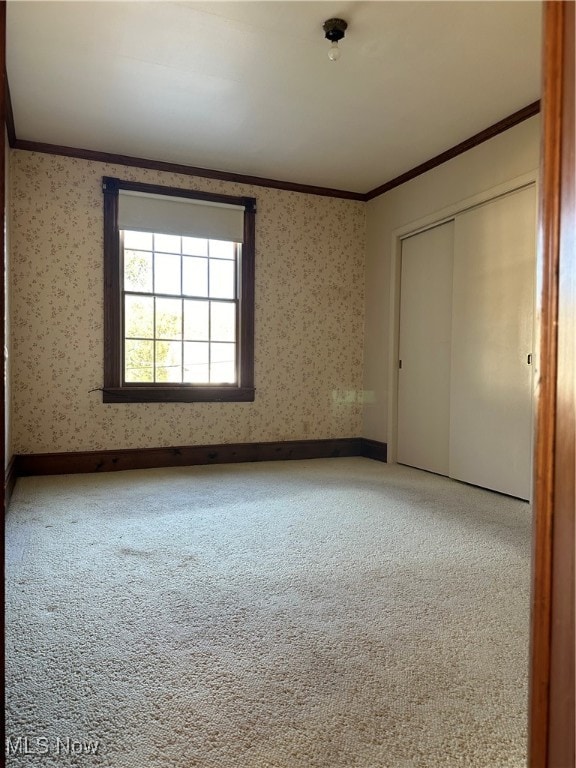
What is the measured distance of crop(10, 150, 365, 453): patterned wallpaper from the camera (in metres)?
4.15

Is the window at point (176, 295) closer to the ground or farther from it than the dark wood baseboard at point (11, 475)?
farther from it

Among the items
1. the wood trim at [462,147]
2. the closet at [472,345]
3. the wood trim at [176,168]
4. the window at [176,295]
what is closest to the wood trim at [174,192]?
the window at [176,295]

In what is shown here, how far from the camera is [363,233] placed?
5.39 metres

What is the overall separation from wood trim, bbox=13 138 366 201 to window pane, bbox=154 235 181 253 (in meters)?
0.58

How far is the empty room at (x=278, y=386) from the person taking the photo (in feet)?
4.19

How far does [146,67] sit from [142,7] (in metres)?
0.49

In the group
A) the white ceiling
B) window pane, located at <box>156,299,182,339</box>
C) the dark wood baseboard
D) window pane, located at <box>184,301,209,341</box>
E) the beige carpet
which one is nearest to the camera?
the beige carpet

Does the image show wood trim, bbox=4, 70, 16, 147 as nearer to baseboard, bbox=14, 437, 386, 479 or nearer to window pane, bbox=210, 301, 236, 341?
window pane, bbox=210, 301, 236, 341

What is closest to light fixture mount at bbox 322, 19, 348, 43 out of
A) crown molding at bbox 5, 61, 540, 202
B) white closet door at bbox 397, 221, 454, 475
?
crown molding at bbox 5, 61, 540, 202

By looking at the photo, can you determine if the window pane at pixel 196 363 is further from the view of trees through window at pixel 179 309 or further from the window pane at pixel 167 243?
→ the window pane at pixel 167 243

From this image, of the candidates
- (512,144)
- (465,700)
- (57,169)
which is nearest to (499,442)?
(512,144)

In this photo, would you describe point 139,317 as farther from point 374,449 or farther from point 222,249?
point 374,449

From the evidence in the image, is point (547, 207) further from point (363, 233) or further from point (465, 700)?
point (363, 233)

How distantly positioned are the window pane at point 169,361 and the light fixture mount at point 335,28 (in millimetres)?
2756
